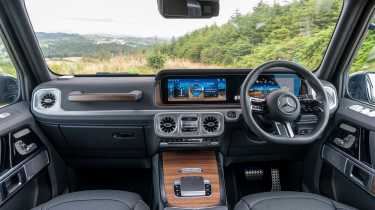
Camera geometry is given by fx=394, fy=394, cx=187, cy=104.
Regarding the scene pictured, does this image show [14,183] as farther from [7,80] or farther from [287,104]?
[287,104]

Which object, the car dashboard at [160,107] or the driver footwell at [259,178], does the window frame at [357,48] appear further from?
the driver footwell at [259,178]

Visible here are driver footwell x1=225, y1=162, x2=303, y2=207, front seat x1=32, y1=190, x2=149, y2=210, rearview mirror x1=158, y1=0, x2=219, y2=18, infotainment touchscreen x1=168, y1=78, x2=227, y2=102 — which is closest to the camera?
rearview mirror x1=158, y1=0, x2=219, y2=18

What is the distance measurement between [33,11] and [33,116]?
28.5 inches

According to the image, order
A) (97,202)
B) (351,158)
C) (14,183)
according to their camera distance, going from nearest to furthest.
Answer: (97,202) → (14,183) → (351,158)

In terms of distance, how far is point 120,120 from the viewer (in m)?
2.75

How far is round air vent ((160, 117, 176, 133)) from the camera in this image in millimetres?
2648

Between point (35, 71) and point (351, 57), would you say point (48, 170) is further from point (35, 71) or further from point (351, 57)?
point (351, 57)

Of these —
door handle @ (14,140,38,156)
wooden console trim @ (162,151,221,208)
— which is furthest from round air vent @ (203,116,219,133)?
door handle @ (14,140,38,156)

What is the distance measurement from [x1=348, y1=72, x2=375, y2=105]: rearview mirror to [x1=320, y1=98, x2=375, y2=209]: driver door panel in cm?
9

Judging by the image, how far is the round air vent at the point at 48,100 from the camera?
2754 millimetres

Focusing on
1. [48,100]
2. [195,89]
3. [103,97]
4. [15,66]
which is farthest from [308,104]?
[15,66]

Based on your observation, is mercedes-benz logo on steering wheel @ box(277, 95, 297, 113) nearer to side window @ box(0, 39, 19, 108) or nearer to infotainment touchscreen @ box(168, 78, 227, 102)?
infotainment touchscreen @ box(168, 78, 227, 102)

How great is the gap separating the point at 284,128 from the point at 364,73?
1.02 metres

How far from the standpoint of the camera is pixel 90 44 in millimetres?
2824
